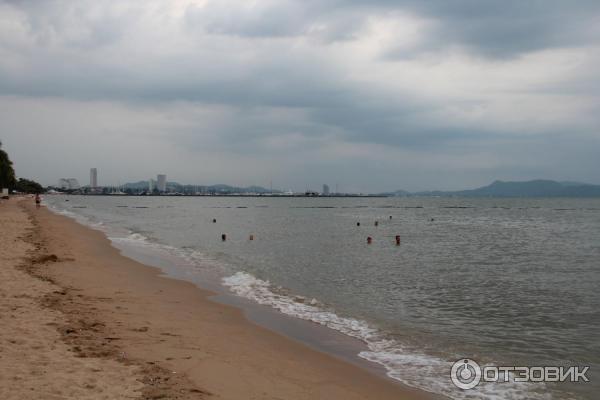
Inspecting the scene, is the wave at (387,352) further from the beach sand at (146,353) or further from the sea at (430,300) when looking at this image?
the beach sand at (146,353)

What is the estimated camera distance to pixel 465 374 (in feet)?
29.3

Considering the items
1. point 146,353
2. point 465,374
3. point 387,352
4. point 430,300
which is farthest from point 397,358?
point 430,300

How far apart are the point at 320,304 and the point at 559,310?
7.34 m

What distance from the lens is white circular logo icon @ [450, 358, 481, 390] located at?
8.41 meters

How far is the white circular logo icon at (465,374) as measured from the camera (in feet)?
27.6

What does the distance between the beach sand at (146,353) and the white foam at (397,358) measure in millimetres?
611

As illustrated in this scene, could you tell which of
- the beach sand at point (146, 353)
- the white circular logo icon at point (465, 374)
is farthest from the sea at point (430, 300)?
the beach sand at point (146, 353)

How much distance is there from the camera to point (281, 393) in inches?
276

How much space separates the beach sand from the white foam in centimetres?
61

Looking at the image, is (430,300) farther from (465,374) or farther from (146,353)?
(146,353)

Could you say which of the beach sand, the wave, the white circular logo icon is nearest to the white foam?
the wave

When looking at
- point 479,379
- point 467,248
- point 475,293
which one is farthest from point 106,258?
point 467,248

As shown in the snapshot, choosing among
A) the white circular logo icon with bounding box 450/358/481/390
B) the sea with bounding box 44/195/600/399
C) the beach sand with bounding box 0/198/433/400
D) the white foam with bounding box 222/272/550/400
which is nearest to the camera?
the beach sand with bounding box 0/198/433/400

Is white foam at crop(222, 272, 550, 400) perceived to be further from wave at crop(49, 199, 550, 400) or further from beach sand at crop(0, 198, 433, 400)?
beach sand at crop(0, 198, 433, 400)
